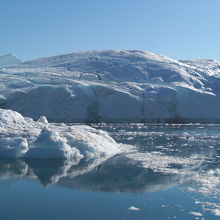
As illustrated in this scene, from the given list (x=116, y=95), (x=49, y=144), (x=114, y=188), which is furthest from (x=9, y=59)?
(x=114, y=188)

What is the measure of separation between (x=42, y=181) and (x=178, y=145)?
15.4m

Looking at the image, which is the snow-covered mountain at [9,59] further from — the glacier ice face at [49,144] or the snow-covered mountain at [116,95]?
the glacier ice face at [49,144]

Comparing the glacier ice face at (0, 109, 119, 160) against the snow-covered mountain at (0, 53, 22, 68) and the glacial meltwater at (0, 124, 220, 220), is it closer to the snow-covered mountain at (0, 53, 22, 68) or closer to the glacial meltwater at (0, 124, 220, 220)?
the glacial meltwater at (0, 124, 220, 220)

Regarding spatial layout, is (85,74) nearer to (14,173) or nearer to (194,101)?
(194,101)

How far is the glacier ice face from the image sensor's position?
2089 cm

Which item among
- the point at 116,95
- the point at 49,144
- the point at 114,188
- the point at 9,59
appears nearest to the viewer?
the point at 114,188

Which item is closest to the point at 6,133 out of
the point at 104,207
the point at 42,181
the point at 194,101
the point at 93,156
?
the point at 93,156

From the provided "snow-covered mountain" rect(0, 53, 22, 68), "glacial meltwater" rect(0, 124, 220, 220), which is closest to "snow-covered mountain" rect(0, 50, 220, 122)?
"glacial meltwater" rect(0, 124, 220, 220)

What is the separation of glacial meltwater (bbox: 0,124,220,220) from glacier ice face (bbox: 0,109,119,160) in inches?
29.2

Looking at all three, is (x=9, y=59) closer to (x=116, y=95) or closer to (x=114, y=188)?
(x=116, y=95)

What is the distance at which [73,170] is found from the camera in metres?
18.0

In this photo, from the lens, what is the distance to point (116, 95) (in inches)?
2569

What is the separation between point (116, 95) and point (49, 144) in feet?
146

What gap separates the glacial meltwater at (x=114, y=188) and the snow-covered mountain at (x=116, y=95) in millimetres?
38719
